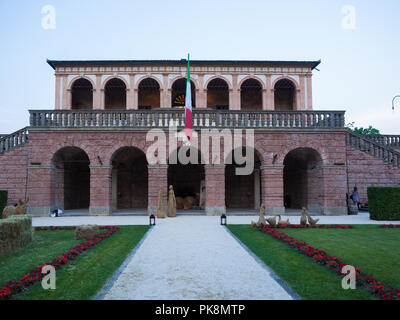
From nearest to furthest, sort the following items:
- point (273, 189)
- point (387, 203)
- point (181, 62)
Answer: point (387, 203) < point (273, 189) < point (181, 62)

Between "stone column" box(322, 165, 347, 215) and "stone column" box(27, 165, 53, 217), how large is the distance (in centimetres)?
1743

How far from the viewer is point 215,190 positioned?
17844 mm

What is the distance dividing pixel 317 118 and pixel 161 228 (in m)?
12.6

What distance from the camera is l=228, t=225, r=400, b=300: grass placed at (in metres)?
5.18

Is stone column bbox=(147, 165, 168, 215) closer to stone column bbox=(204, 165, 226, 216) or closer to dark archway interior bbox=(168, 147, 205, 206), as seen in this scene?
stone column bbox=(204, 165, 226, 216)

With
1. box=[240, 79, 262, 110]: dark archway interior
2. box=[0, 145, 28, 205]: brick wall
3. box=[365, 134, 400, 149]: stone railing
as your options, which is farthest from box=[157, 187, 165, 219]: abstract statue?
box=[365, 134, 400, 149]: stone railing

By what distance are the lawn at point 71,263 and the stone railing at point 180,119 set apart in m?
8.86

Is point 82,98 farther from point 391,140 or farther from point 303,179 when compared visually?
point 391,140

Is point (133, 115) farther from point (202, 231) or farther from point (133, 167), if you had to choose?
point (202, 231)

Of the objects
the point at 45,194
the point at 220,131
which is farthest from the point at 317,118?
the point at 45,194

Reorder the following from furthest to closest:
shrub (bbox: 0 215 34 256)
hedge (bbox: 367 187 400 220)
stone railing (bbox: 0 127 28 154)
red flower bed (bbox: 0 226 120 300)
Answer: stone railing (bbox: 0 127 28 154) → hedge (bbox: 367 187 400 220) → shrub (bbox: 0 215 34 256) → red flower bed (bbox: 0 226 120 300)

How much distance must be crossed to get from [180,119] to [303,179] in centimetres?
1089

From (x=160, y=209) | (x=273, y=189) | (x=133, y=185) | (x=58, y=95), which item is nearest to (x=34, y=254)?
(x=160, y=209)
